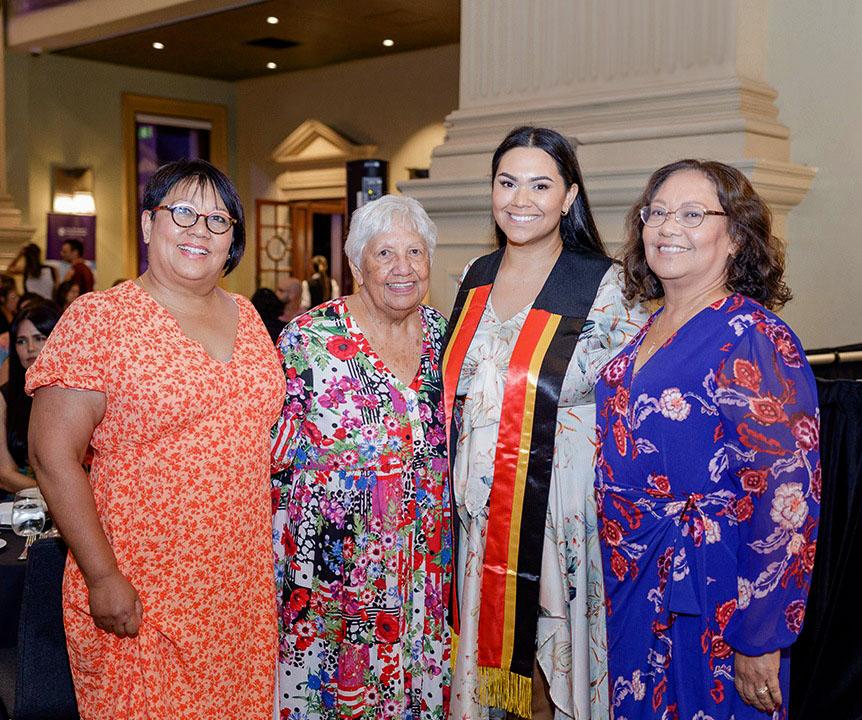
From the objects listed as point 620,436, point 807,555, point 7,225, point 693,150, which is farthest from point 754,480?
point 7,225

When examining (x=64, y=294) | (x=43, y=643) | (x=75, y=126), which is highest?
(x=75, y=126)

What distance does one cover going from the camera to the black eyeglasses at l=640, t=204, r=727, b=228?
6.34ft

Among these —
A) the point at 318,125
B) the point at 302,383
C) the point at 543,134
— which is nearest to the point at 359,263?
the point at 302,383

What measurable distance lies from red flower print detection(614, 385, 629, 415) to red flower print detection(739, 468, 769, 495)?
272 mm

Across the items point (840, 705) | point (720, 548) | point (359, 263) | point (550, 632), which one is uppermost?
point (359, 263)

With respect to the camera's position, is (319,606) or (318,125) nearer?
(319,606)

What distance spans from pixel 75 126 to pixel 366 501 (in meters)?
12.0

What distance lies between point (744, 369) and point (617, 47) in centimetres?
233

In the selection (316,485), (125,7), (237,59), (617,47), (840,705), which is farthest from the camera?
(237,59)

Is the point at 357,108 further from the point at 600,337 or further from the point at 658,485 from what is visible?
the point at 658,485

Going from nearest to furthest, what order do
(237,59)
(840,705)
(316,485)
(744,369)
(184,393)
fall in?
(744,369) < (184,393) < (316,485) < (840,705) < (237,59)

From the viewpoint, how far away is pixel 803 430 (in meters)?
1.77

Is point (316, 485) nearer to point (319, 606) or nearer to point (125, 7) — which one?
point (319, 606)

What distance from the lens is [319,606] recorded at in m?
2.35
